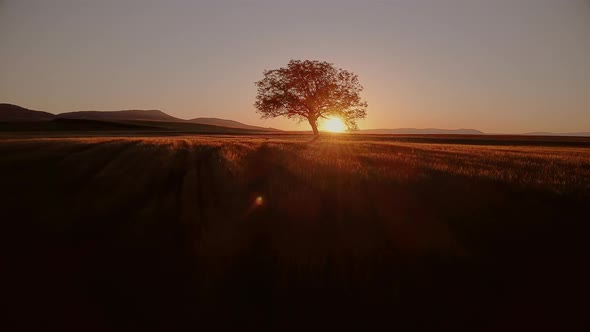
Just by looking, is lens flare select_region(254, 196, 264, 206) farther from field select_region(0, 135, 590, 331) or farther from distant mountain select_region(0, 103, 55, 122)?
distant mountain select_region(0, 103, 55, 122)

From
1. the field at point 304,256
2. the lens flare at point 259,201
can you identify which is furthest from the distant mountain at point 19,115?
the lens flare at point 259,201

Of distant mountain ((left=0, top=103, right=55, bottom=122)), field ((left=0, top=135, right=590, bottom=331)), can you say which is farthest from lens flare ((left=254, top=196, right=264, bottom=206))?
distant mountain ((left=0, top=103, right=55, bottom=122))

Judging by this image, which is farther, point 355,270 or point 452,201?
point 452,201

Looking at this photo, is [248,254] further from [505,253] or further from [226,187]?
[505,253]

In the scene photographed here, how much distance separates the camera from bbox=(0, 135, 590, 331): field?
9.98 ft

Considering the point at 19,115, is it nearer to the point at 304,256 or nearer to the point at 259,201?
the point at 259,201

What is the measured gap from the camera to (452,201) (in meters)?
5.44

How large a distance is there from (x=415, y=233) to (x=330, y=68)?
36493 millimetres

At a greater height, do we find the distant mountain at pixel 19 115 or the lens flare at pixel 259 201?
the distant mountain at pixel 19 115

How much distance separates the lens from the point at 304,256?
379cm

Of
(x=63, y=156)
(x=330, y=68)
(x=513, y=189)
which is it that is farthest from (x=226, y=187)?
(x=330, y=68)

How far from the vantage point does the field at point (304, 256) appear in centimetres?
304

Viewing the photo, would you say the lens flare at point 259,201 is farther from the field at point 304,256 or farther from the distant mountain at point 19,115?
the distant mountain at point 19,115

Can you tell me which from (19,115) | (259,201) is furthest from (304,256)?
(19,115)
